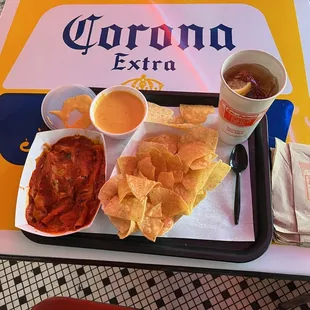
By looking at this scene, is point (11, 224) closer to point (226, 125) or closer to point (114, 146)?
point (114, 146)

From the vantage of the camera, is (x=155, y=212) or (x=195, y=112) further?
(x=195, y=112)

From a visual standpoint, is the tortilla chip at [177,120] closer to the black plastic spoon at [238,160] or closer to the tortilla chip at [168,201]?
the black plastic spoon at [238,160]

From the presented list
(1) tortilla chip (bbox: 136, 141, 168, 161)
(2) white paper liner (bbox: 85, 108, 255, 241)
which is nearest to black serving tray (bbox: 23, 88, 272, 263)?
(2) white paper liner (bbox: 85, 108, 255, 241)

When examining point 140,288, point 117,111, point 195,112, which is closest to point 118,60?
point 117,111

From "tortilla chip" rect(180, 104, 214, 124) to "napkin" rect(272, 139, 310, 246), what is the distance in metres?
0.25

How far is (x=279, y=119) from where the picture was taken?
128 cm

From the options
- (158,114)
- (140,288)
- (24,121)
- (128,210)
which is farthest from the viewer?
(140,288)

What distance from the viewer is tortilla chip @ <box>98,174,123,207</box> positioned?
1.03 metres

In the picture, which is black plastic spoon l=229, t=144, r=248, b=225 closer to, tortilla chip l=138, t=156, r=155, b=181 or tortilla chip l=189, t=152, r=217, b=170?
tortilla chip l=189, t=152, r=217, b=170

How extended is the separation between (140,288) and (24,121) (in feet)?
3.18

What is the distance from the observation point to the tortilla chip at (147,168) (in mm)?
1052

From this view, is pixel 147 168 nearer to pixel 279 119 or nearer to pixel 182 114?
pixel 182 114

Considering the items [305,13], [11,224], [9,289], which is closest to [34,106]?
[11,224]

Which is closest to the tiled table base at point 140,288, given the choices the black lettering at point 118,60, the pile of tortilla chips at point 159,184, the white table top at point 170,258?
the white table top at point 170,258
